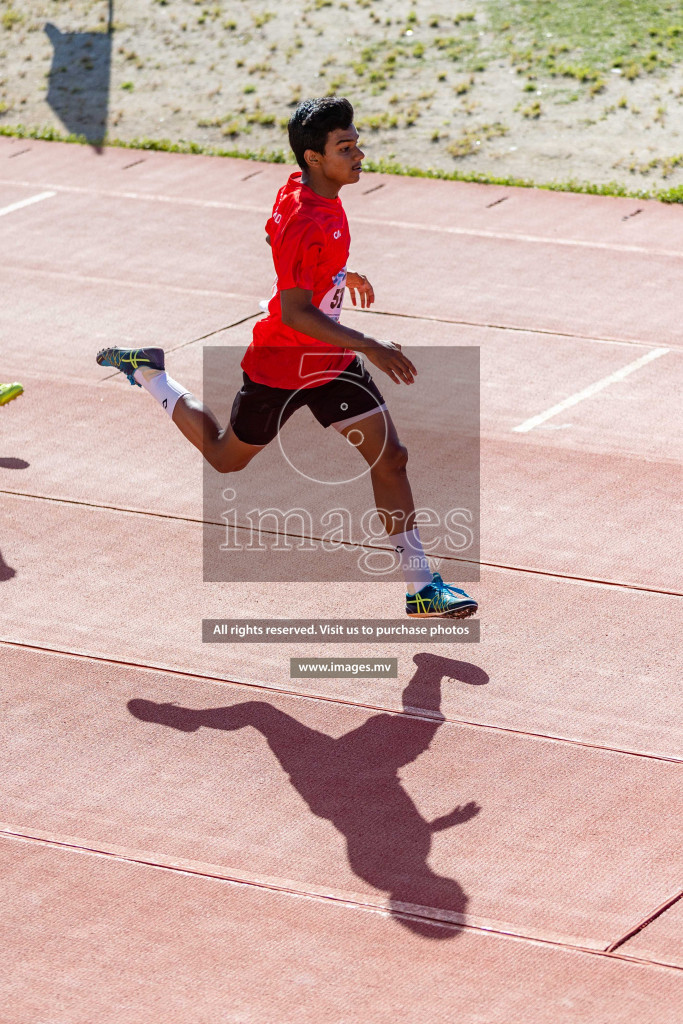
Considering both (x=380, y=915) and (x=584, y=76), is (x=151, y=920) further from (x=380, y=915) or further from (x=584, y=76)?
(x=584, y=76)

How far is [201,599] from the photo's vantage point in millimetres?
6449

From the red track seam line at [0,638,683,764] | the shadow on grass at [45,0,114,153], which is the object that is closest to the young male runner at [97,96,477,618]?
the red track seam line at [0,638,683,764]

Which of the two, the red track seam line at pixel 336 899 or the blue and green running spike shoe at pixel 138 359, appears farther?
the blue and green running spike shoe at pixel 138 359

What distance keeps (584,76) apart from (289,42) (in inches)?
165

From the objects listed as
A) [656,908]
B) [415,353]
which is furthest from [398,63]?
[656,908]

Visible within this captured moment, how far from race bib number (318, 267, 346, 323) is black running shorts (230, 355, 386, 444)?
0.85 ft

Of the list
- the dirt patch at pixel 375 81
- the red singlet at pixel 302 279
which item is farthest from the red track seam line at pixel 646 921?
the dirt patch at pixel 375 81

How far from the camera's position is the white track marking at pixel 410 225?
1180 cm

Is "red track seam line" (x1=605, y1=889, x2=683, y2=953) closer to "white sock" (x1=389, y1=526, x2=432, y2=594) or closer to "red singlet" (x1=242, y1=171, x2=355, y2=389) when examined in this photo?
"white sock" (x1=389, y1=526, x2=432, y2=594)

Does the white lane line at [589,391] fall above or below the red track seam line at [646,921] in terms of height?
above

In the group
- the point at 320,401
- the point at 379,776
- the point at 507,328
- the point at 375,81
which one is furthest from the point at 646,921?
the point at 375,81

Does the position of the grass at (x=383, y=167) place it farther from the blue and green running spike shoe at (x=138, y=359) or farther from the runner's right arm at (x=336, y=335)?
the runner's right arm at (x=336, y=335)

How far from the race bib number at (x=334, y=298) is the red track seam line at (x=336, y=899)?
2331 mm

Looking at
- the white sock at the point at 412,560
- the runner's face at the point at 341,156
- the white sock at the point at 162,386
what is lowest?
the white sock at the point at 412,560
